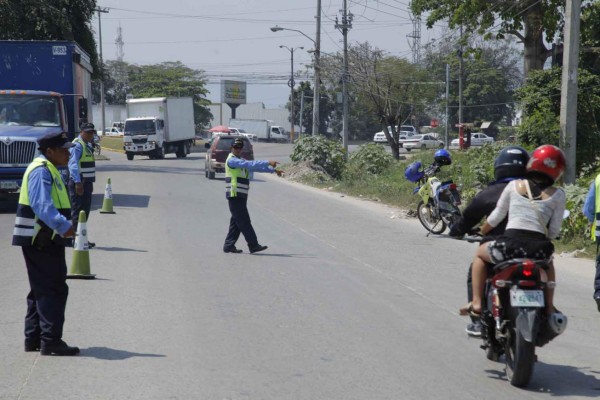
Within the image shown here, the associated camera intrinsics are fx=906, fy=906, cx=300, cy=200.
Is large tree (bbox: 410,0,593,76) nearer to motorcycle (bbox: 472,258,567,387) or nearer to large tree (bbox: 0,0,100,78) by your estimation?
large tree (bbox: 0,0,100,78)

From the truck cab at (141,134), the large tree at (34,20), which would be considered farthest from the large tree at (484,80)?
the large tree at (34,20)

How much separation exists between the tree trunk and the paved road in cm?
1961

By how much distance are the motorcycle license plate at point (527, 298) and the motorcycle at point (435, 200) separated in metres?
10.7

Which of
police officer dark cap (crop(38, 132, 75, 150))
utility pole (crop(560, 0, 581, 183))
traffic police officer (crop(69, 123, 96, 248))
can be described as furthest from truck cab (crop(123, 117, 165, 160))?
police officer dark cap (crop(38, 132, 75, 150))

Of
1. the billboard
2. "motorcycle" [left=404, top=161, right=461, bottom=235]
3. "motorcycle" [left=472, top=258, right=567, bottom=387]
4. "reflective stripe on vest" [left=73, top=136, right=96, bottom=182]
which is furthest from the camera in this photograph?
the billboard

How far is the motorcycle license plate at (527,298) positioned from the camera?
6.49 meters

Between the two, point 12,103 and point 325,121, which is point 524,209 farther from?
point 325,121

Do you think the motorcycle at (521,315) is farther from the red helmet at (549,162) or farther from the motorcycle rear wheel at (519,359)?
the red helmet at (549,162)

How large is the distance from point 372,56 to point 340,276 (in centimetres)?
5552

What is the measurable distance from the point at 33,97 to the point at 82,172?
7.31m

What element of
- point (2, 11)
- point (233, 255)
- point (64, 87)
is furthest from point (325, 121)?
point (233, 255)

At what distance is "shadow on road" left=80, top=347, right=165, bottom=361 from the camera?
7.46 meters

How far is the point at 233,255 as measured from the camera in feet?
46.9

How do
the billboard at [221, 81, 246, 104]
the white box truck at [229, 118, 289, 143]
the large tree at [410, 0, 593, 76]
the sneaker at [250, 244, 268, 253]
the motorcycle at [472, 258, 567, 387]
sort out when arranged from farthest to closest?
the billboard at [221, 81, 246, 104] < the white box truck at [229, 118, 289, 143] < the large tree at [410, 0, 593, 76] < the sneaker at [250, 244, 268, 253] < the motorcycle at [472, 258, 567, 387]
